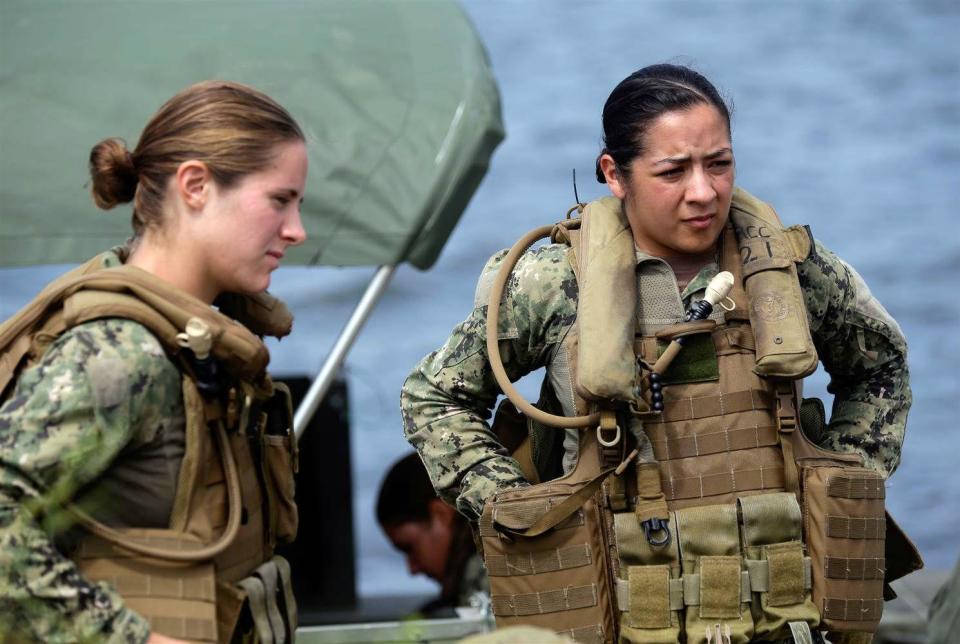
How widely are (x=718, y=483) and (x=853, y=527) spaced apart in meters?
0.30

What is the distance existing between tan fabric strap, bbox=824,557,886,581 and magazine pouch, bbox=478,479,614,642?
0.46 meters

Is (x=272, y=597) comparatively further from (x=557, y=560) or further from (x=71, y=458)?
(x=557, y=560)

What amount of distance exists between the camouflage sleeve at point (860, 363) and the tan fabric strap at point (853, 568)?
0.24 metres

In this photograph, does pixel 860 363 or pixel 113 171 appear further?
pixel 860 363

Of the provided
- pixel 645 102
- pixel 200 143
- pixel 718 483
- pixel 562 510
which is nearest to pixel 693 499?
pixel 718 483

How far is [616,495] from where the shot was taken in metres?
3.57

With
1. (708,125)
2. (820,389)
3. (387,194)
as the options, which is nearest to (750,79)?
(820,389)

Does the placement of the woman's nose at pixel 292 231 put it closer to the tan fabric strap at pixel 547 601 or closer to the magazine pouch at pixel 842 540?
the tan fabric strap at pixel 547 601

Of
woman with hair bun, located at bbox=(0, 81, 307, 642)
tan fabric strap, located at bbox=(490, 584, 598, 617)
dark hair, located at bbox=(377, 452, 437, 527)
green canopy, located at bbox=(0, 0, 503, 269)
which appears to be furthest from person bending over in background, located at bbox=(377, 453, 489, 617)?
woman with hair bun, located at bbox=(0, 81, 307, 642)

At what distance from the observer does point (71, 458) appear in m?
2.79

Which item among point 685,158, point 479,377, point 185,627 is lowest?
point 185,627

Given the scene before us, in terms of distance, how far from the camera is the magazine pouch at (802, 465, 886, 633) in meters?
3.57

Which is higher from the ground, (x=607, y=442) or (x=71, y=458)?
(x=607, y=442)

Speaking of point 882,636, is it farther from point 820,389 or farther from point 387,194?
point 820,389
